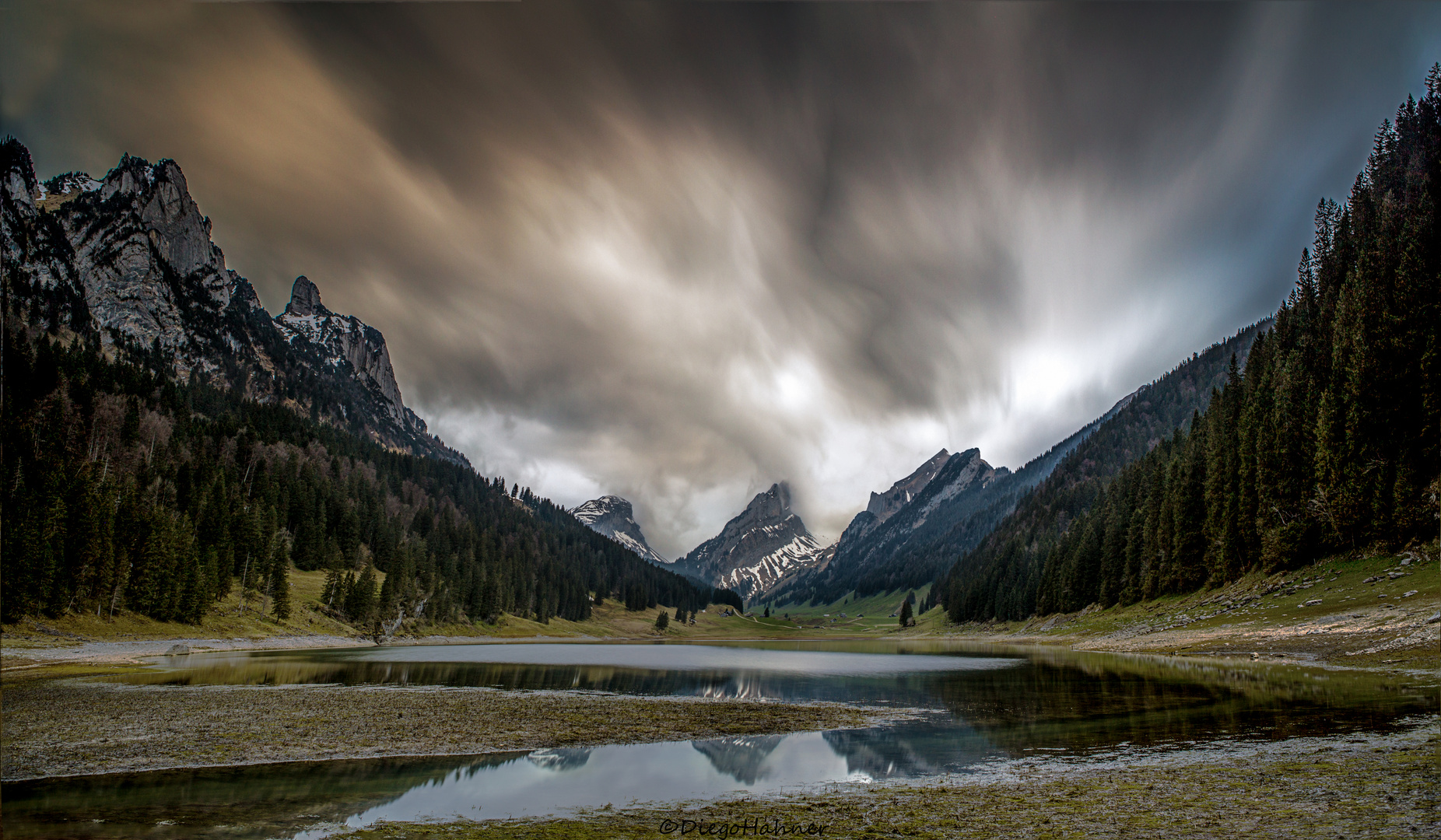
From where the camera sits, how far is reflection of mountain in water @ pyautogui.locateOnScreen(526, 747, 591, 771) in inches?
858

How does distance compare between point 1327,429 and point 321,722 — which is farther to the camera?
point 1327,429

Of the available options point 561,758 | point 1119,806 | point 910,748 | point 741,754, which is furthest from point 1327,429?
point 561,758

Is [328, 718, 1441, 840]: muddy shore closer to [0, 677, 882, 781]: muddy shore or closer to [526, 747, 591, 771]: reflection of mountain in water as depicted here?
[526, 747, 591, 771]: reflection of mountain in water

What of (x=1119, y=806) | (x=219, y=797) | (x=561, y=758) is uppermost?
(x=1119, y=806)

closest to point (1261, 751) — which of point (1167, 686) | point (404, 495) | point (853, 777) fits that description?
point (853, 777)

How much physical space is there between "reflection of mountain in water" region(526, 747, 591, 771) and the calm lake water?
97mm

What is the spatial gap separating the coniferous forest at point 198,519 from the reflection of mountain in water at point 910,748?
242ft

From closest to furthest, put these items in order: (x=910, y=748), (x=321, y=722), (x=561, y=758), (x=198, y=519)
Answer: (x=561, y=758) < (x=910, y=748) < (x=321, y=722) < (x=198, y=519)

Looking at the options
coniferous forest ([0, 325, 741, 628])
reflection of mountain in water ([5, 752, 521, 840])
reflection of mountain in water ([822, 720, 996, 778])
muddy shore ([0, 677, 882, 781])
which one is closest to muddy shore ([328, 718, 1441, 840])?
reflection of mountain in water ([822, 720, 996, 778])

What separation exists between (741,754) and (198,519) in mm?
101443

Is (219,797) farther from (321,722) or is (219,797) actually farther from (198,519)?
(198,519)

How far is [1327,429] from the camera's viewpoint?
6288 centimetres

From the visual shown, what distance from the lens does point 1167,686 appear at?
3612 centimetres

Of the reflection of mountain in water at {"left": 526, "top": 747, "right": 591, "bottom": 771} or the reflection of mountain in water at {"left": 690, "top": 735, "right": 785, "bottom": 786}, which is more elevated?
the reflection of mountain in water at {"left": 526, "top": 747, "right": 591, "bottom": 771}
